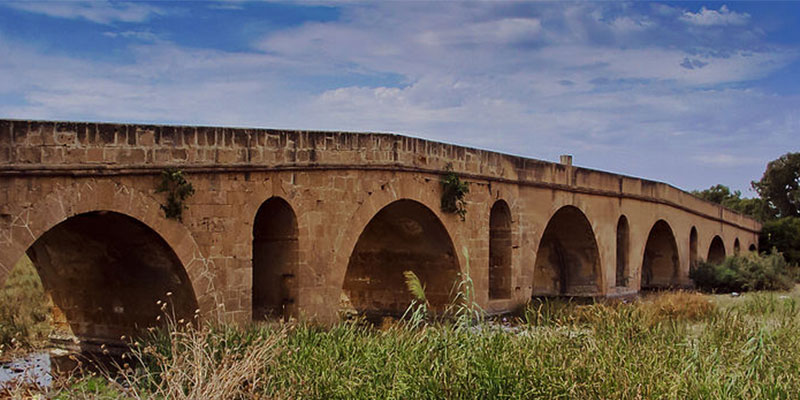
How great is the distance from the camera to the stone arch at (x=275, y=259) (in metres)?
11.6

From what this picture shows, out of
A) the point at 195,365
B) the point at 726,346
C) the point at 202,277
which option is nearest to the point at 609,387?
the point at 726,346

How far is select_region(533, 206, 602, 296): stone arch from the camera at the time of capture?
20.4 m

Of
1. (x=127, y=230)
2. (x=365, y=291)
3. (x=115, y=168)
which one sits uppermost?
(x=115, y=168)

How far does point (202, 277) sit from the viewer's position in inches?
397

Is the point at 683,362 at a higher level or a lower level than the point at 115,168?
lower

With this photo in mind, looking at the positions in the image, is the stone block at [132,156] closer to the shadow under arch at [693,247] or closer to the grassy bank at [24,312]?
the grassy bank at [24,312]

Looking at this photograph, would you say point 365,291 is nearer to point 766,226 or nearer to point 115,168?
point 115,168

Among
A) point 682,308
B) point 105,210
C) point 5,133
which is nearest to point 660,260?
point 682,308

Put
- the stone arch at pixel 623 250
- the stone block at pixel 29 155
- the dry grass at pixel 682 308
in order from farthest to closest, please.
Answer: the stone arch at pixel 623 250
the dry grass at pixel 682 308
the stone block at pixel 29 155

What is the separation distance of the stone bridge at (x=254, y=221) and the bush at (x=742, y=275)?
7.55 m

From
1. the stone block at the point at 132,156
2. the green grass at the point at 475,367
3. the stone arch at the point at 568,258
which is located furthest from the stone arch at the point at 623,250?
the stone block at the point at 132,156

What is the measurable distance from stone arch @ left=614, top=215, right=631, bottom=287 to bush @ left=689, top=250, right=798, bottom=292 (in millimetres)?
2922

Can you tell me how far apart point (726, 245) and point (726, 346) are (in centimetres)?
2597

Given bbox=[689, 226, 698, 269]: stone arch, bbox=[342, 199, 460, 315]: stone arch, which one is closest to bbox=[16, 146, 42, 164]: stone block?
bbox=[342, 199, 460, 315]: stone arch
